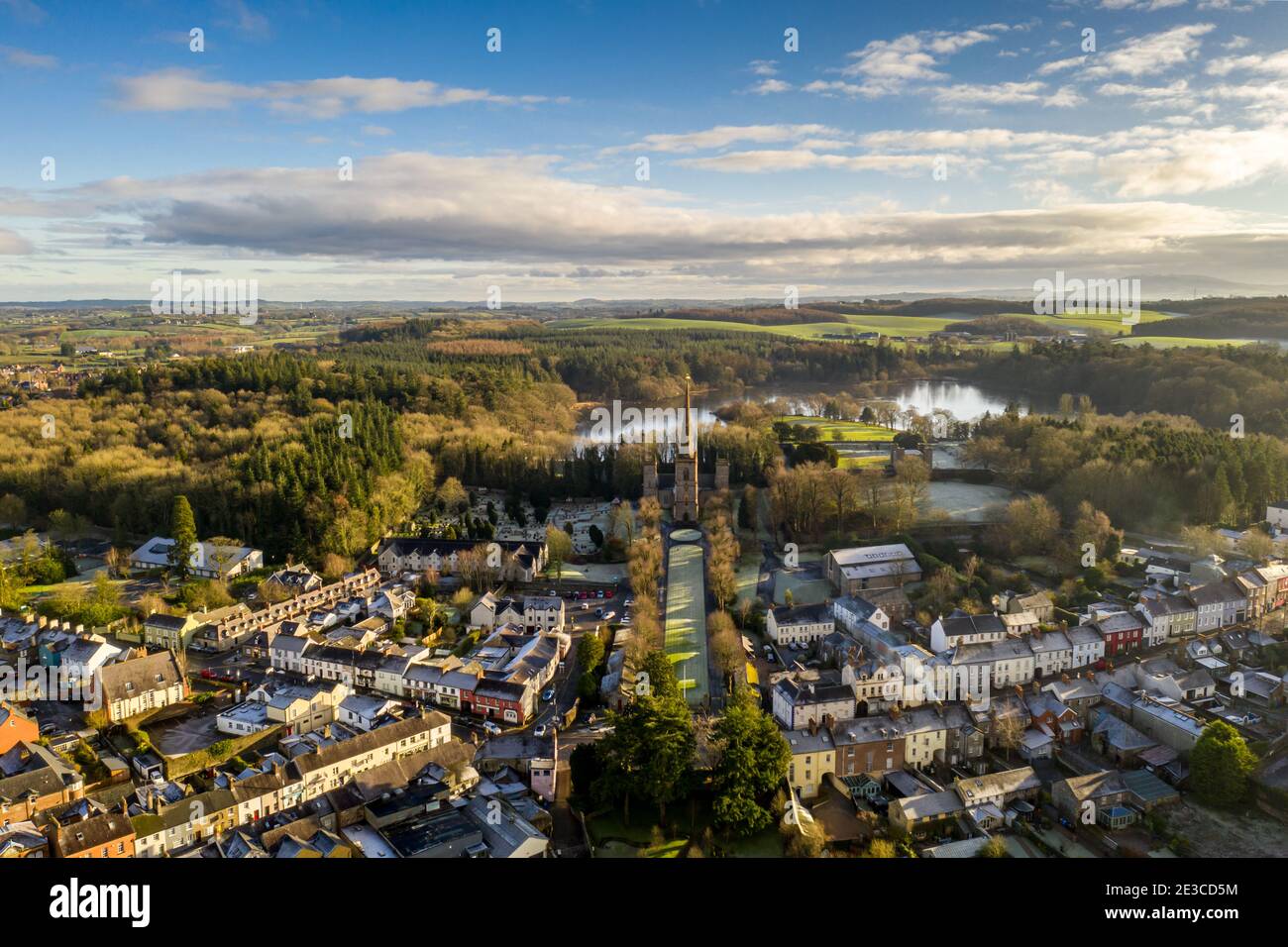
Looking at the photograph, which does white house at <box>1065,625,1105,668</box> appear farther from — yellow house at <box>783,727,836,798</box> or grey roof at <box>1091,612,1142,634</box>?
yellow house at <box>783,727,836,798</box>

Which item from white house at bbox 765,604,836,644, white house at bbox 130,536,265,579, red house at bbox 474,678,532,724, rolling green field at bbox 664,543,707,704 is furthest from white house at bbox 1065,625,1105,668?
white house at bbox 130,536,265,579

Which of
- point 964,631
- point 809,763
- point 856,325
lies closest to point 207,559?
point 809,763

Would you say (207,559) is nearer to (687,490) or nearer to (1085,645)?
(687,490)

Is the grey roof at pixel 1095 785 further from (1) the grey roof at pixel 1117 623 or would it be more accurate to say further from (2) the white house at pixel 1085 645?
(1) the grey roof at pixel 1117 623

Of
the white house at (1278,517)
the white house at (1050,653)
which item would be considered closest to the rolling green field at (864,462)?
the white house at (1278,517)
